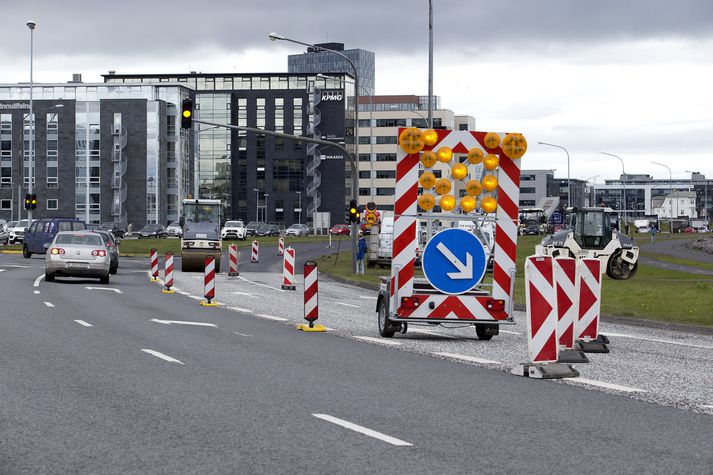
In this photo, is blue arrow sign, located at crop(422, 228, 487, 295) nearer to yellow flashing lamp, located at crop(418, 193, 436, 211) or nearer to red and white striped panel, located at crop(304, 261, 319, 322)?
yellow flashing lamp, located at crop(418, 193, 436, 211)

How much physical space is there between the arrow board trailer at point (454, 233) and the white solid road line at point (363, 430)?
763cm

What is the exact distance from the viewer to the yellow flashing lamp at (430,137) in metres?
16.5

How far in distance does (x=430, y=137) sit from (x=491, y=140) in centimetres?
90

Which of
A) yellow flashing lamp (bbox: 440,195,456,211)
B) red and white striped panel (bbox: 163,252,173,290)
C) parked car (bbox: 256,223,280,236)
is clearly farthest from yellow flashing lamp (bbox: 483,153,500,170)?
parked car (bbox: 256,223,280,236)

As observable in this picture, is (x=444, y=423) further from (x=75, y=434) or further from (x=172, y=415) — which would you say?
(x=75, y=434)

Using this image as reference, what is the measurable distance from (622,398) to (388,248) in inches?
1586

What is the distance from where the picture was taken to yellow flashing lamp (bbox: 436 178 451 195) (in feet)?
55.0

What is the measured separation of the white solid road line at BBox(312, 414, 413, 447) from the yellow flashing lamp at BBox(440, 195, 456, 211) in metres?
8.10

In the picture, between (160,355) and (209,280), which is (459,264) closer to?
(160,355)

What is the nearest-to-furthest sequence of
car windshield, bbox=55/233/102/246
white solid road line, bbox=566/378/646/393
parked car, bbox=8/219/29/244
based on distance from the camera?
white solid road line, bbox=566/378/646/393 → car windshield, bbox=55/233/102/246 → parked car, bbox=8/219/29/244

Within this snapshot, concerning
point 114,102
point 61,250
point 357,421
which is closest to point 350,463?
point 357,421

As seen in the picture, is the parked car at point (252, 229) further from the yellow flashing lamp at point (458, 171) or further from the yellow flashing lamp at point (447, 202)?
the yellow flashing lamp at point (458, 171)

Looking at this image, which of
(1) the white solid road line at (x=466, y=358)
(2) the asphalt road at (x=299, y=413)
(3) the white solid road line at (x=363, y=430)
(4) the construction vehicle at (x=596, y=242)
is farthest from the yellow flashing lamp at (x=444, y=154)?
(4) the construction vehicle at (x=596, y=242)

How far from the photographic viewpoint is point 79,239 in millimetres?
32219
